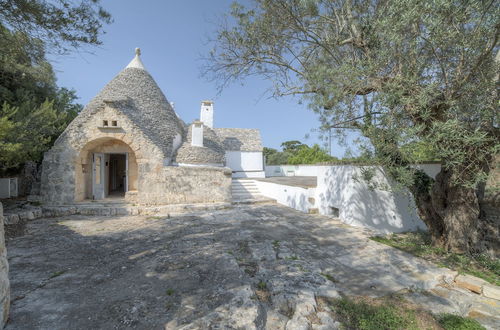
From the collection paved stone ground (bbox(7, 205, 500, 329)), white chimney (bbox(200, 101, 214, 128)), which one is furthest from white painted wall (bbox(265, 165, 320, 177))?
paved stone ground (bbox(7, 205, 500, 329))

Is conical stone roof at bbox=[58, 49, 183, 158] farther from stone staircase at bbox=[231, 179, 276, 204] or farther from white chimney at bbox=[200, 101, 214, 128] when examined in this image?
stone staircase at bbox=[231, 179, 276, 204]

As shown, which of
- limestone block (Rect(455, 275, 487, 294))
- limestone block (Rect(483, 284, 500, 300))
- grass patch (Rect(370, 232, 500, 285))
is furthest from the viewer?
grass patch (Rect(370, 232, 500, 285))

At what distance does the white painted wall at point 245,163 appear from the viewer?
18969 millimetres

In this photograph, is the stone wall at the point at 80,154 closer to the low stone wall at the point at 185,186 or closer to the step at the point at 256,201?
the low stone wall at the point at 185,186

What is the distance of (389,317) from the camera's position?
2.89 metres

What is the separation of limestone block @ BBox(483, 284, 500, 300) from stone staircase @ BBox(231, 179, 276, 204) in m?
8.96

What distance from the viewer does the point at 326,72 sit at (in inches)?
197

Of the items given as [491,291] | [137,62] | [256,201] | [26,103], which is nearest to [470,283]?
[491,291]

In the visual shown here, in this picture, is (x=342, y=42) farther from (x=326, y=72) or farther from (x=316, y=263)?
(x=316, y=263)

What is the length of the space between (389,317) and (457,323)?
0.80 m

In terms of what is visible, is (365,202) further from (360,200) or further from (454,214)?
(454,214)

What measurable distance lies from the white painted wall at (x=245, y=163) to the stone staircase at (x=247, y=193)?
4123mm

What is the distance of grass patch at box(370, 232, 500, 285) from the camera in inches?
163

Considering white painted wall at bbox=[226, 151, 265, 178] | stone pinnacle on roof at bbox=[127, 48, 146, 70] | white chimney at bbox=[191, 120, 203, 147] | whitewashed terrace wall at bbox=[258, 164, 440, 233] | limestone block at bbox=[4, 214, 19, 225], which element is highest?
stone pinnacle on roof at bbox=[127, 48, 146, 70]
